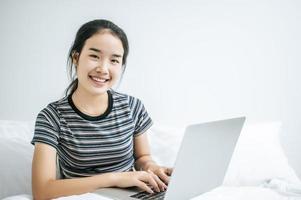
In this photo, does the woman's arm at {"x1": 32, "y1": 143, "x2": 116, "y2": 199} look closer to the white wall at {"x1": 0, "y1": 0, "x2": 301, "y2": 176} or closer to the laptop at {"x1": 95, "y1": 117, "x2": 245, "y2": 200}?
the laptop at {"x1": 95, "y1": 117, "x2": 245, "y2": 200}

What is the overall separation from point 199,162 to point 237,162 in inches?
23.6

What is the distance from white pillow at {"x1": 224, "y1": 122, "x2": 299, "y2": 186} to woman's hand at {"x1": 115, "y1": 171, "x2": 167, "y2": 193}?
500 millimetres

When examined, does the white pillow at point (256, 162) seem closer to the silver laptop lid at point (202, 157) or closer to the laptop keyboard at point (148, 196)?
the silver laptop lid at point (202, 157)

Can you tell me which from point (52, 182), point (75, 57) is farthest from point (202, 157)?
point (75, 57)

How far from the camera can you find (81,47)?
1.17 metres

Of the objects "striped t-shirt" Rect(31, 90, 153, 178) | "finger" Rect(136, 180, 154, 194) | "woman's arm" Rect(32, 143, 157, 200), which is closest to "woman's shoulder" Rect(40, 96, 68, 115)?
"striped t-shirt" Rect(31, 90, 153, 178)

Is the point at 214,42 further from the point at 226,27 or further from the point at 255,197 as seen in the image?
the point at 255,197

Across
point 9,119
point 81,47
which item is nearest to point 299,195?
point 81,47

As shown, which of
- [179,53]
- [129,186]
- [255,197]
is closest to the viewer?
[129,186]

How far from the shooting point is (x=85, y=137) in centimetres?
115

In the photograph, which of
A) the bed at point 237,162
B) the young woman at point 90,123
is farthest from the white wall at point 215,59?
the young woman at point 90,123

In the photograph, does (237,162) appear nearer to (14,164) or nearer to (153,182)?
(153,182)

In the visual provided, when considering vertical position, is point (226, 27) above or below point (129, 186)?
above

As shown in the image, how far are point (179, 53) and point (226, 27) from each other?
0.26 m
